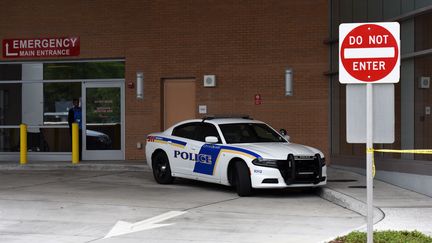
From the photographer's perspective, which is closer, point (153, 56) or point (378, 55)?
point (378, 55)

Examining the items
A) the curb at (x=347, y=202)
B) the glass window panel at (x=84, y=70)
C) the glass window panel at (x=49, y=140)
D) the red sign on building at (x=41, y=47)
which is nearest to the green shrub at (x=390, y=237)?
the curb at (x=347, y=202)

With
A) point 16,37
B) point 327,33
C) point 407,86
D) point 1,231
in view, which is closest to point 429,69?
point 407,86

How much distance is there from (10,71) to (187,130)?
8.78 meters

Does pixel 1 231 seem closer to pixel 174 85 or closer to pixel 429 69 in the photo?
pixel 429 69

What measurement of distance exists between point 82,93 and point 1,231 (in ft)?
36.5

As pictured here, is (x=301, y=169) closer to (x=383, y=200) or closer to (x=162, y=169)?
(x=383, y=200)

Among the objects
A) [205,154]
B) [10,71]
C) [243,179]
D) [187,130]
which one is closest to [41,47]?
[10,71]

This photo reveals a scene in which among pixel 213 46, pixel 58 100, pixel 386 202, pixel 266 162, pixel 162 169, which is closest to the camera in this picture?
pixel 386 202

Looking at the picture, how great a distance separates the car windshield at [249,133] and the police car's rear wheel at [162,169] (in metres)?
1.78

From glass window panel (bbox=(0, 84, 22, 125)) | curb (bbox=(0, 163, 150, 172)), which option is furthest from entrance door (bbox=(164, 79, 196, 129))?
glass window panel (bbox=(0, 84, 22, 125))

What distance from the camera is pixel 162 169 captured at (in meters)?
14.6

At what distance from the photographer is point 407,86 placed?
1328 centimetres

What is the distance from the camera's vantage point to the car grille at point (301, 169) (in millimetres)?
12102

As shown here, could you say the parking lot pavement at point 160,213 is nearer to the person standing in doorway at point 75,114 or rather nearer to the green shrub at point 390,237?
the green shrub at point 390,237
